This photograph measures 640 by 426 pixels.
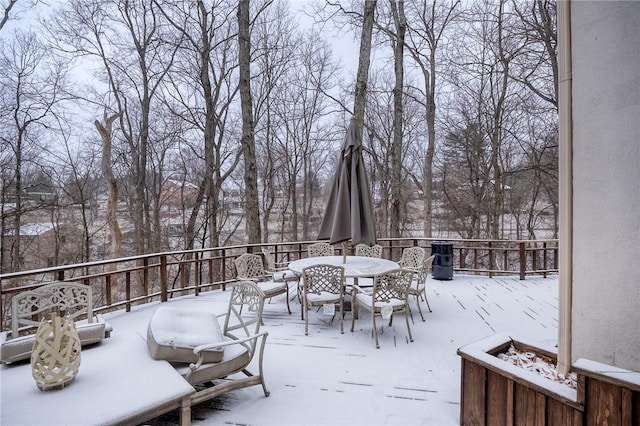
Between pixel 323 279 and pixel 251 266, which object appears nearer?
pixel 323 279

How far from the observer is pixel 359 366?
309 cm

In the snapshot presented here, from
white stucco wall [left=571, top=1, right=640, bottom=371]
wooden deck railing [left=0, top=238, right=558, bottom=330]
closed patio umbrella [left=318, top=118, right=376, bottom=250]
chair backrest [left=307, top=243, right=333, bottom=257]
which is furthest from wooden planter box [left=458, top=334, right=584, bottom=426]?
chair backrest [left=307, top=243, right=333, bottom=257]

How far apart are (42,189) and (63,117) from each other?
2.22m

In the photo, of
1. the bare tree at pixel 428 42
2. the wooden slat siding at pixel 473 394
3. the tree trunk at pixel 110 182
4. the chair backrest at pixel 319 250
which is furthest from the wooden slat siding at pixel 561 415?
the tree trunk at pixel 110 182

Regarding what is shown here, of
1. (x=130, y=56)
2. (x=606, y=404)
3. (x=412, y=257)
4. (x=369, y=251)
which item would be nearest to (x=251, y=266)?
(x=369, y=251)

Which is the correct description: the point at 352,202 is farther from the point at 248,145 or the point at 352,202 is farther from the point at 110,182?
the point at 110,182

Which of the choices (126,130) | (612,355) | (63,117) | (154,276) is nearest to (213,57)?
(126,130)

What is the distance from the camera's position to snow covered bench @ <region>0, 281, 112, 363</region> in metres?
2.28

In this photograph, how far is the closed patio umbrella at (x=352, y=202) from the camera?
447 cm

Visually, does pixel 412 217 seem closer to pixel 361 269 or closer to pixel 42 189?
pixel 361 269

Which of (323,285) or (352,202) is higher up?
(352,202)

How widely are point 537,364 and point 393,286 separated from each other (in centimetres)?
173

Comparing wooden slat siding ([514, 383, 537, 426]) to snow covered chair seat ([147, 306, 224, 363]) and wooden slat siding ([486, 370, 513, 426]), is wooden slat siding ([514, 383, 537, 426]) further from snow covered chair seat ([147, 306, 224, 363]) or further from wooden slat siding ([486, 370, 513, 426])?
snow covered chair seat ([147, 306, 224, 363])

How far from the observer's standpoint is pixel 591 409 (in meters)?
1.51
